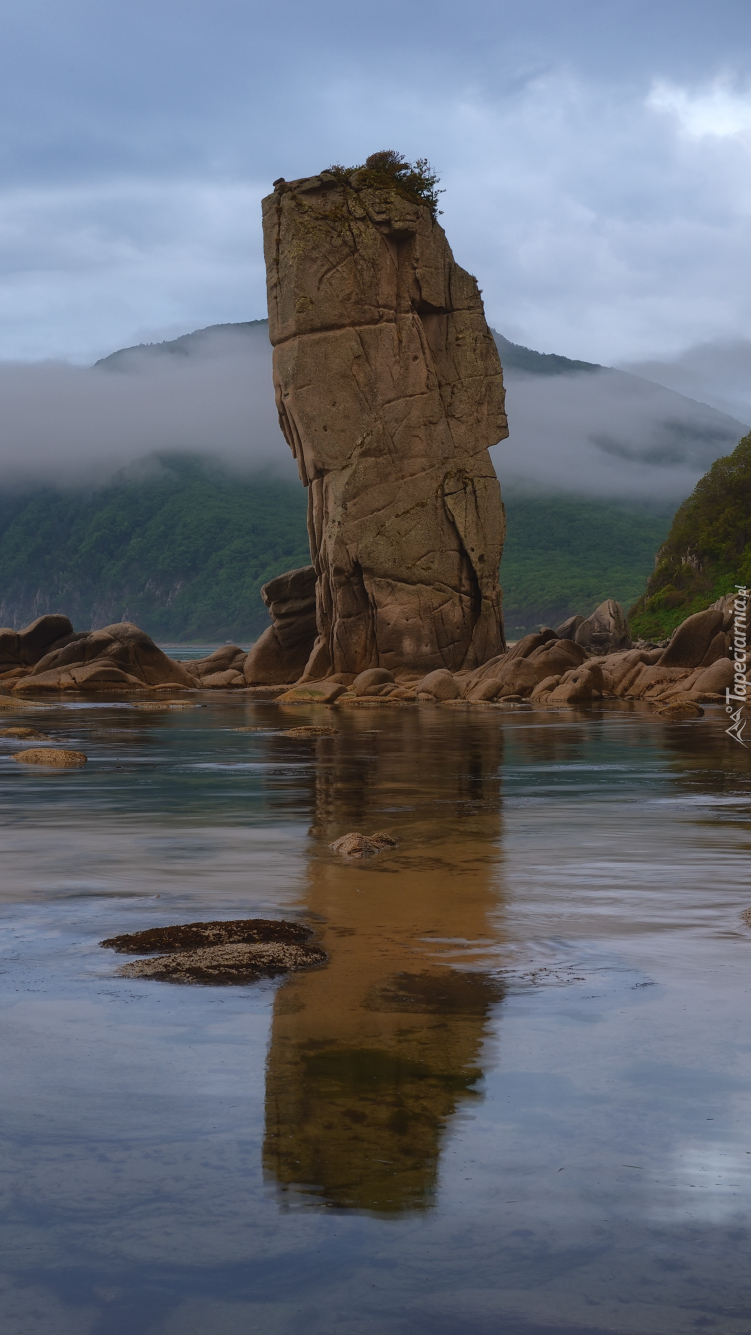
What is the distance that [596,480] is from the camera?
→ 18988 cm

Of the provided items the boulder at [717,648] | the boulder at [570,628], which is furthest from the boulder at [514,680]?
the boulder at [570,628]

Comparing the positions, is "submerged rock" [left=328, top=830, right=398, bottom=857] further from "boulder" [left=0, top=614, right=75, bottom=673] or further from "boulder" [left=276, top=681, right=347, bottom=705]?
"boulder" [left=0, top=614, right=75, bottom=673]

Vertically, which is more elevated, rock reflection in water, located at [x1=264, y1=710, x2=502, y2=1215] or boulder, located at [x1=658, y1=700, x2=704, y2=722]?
boulder, located at [x1=658, y1=700, x2=704, y2=722]

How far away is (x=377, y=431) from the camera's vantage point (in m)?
37.1

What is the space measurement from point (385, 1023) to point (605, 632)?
48.7 m

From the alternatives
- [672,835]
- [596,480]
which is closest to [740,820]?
[672,835]

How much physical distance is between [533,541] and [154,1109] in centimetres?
14811

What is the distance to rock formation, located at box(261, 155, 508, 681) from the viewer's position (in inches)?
1449

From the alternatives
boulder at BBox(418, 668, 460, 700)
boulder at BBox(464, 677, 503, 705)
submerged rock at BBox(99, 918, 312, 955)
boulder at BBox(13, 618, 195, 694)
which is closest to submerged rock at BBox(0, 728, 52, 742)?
boulder at BBox(464, 677, 503, 705)

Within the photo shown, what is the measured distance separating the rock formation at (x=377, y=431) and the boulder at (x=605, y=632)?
47.4 feet

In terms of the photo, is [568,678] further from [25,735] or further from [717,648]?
[25,735]

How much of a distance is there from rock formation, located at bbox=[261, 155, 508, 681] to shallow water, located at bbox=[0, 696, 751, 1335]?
1134 inches

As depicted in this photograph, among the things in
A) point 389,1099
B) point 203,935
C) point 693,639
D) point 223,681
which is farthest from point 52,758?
point 223,681

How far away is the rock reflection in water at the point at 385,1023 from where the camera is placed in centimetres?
313
